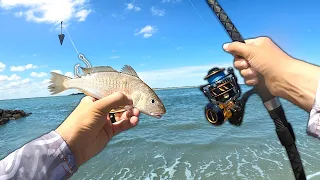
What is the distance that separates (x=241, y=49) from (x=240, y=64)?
0.12 m

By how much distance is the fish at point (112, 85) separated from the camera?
243 centimetres

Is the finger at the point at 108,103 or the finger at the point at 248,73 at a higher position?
the finger at the point at 248,73

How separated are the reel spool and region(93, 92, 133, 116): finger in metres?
0.79

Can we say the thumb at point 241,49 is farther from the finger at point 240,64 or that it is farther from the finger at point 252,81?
the finger at point 252,81

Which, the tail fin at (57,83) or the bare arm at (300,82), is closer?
the bare arm at (300,82)

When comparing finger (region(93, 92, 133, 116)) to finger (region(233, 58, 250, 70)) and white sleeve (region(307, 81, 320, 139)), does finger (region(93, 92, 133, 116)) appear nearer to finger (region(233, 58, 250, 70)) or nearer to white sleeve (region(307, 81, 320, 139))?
finger (region(233, 58, 250, 70))

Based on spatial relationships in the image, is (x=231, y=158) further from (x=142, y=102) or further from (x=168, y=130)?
(x=142, y=102)

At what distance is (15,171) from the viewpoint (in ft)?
5.71

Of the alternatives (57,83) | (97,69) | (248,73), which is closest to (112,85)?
(97,69)

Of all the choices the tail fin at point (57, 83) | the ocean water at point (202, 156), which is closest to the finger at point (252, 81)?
the tail fin at point (57, 83)

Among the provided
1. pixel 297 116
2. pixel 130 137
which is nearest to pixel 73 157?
pixel 130 137

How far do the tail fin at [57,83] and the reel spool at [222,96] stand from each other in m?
1.26

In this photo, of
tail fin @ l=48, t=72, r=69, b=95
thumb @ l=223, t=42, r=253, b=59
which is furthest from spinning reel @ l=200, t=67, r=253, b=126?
tail fin @ l=48, t=72, r=69, b=95

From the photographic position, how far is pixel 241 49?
84.7 inches
